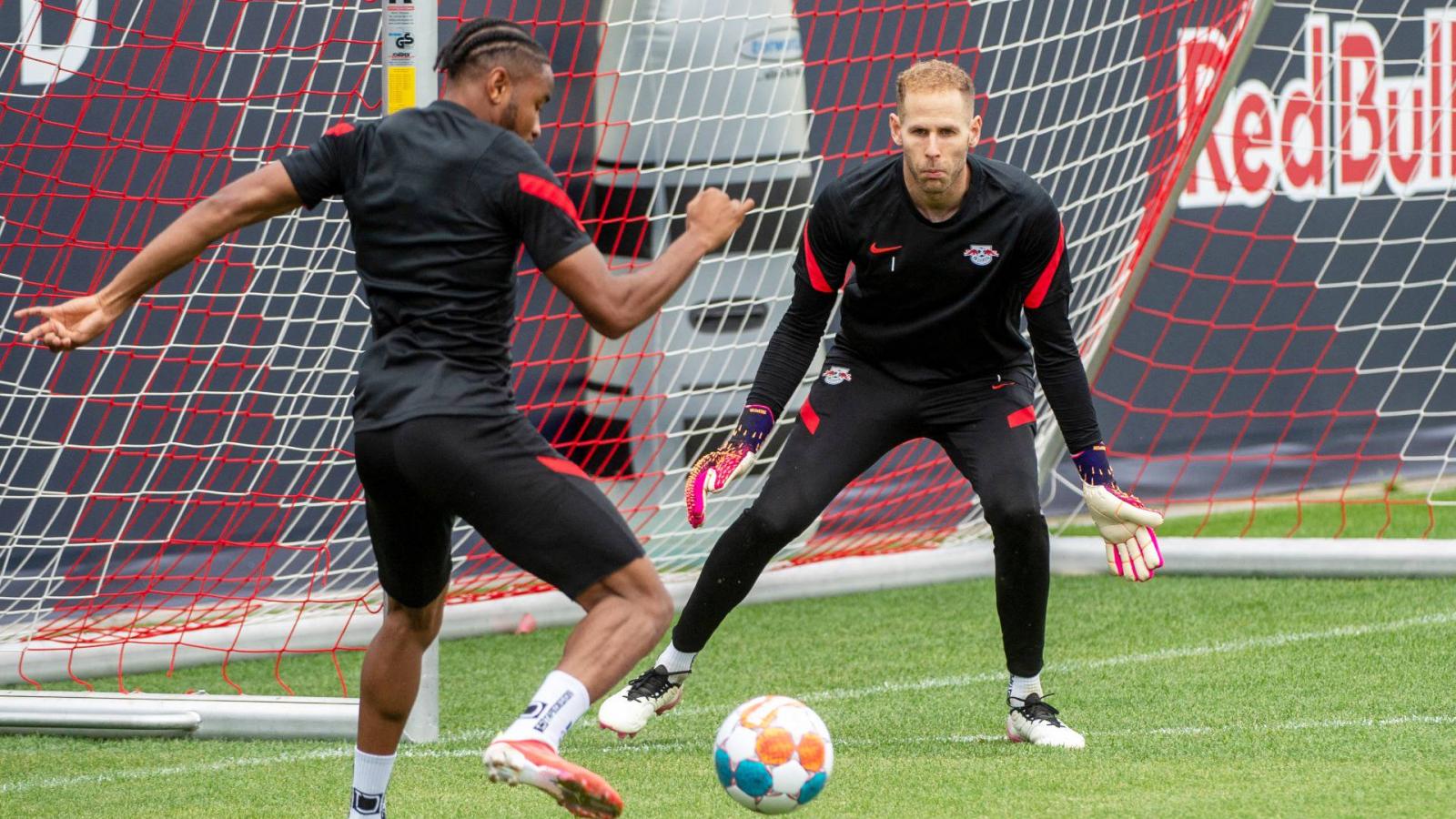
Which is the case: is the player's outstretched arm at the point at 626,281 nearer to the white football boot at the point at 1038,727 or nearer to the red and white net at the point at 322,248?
the white football boot at the point at 1038,727

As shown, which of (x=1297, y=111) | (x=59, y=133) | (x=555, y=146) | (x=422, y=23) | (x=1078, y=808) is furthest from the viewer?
(x=1297, y=111)

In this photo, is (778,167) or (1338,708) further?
(778,167)

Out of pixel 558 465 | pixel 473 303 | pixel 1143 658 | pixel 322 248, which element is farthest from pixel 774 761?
pixel 322 248

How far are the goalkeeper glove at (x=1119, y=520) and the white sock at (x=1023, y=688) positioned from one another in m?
0.39

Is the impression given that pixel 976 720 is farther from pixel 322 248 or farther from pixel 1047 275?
pixel 322 248

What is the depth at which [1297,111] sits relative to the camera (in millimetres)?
8719

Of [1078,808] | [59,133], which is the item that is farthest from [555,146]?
[1078,808]

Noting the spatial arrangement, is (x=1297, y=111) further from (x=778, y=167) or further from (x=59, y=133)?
(x=59, y=133)

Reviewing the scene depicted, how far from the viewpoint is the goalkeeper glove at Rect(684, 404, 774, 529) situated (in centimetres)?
471

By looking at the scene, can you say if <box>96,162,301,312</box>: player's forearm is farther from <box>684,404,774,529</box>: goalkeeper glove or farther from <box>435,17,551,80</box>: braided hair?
<box>684,404,774,529</box>: goalkeeper glove

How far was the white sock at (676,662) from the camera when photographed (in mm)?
4996

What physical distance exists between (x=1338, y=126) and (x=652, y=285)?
6.10 meters

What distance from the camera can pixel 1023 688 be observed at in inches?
198

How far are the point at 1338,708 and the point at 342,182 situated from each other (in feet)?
10.3
